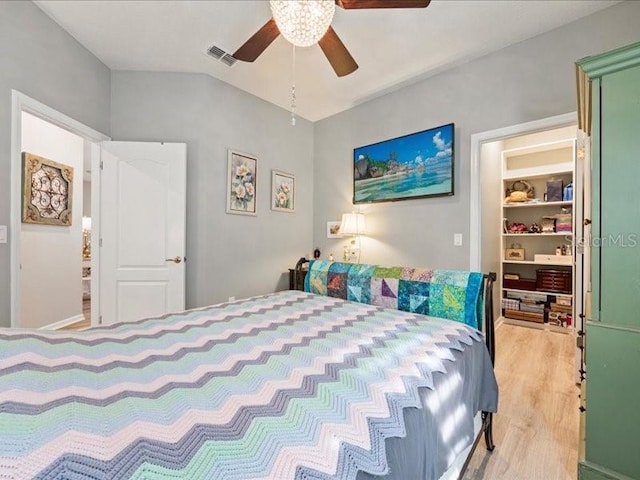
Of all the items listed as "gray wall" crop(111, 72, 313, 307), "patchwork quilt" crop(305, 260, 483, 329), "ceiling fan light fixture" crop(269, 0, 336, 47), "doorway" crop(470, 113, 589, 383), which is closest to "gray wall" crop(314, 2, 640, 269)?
"doorway" crop(470, 113, 589, 383)

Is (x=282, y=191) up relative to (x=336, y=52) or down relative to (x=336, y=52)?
down

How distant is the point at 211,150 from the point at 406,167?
6.98ft

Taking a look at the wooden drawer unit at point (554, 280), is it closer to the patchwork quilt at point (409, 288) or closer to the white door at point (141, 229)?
the patchwork quilt at point (409, 288)

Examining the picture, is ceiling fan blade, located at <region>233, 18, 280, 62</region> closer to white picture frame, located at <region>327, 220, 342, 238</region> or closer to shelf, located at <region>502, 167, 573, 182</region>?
white picture frame, located at <region>327, 220, 342, 238</region>

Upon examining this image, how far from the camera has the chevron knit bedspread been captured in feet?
1.82

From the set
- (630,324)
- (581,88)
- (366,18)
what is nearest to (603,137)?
(581,88)

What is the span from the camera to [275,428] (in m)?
0.67

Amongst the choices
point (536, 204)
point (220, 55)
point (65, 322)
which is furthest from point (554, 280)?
point (65, 322)

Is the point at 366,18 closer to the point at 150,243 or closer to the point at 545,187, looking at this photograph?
the point at 150,243

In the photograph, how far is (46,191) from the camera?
12.2ft

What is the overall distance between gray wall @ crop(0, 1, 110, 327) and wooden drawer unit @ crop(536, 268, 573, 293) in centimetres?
556

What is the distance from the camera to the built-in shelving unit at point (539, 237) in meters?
3.88

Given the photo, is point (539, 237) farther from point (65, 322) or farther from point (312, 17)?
point (65, 322)

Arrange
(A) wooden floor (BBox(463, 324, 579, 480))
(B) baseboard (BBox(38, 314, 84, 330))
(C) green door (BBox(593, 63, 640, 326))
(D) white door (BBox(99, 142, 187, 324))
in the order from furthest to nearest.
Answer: (B) baseboard (BBox(38, 314, 84, 330)) → (D) white door (BBox(99, 142, 187, 324)) → (A) wooden floor (BBox(463, 324, 579, 480)) → (C) green door (BBox(593, 63, 640, 326))
